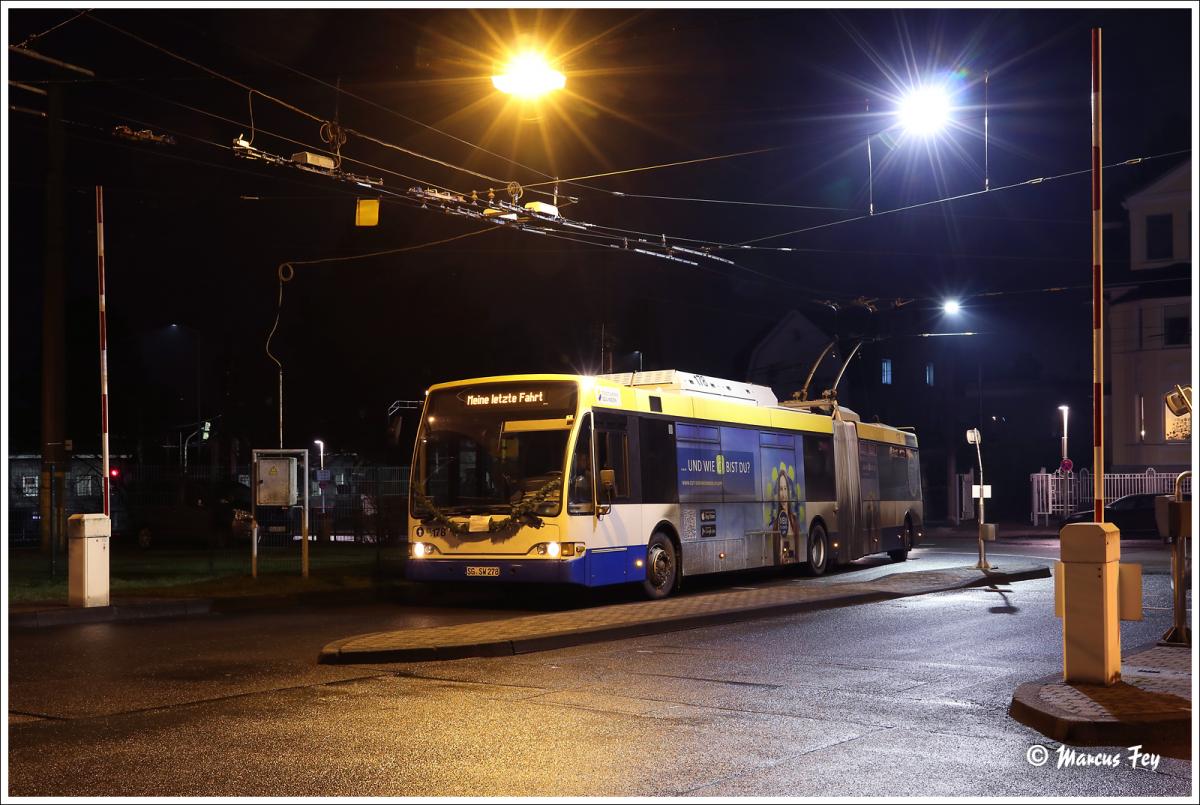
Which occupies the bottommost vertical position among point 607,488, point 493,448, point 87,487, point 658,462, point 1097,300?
point 87,487

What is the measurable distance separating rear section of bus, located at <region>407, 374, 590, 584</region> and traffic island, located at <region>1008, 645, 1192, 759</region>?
8427 millimetres

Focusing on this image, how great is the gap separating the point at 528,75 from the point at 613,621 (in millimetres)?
6520

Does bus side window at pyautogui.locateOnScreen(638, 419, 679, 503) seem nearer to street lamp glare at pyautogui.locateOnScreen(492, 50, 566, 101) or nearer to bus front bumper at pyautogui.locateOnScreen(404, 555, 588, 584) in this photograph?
bus front bumper at pyautogui.locateOnScreen(404, 555, 588, 584)

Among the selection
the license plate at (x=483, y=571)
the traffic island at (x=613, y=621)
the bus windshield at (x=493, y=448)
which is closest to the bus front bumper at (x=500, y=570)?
the license plate at (x=483, y=571)

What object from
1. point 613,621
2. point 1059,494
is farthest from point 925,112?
point 1059,494

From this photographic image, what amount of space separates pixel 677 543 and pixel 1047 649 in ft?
24.9

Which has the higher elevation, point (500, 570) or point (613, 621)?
point (500, 570)

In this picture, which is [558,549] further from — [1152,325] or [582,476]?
[1152,325]

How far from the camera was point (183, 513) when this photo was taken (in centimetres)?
3266

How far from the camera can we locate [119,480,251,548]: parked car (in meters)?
32.7

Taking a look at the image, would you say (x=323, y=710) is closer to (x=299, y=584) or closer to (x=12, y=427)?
(x=299, y=584)

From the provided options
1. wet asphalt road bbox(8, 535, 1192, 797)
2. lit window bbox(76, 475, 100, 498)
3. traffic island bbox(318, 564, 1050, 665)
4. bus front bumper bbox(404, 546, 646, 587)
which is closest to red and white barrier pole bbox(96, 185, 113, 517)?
wet asphalt road bbox(8, 535, 1192, 797)

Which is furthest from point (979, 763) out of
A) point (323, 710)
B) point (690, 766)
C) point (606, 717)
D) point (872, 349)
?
point (872, 349)

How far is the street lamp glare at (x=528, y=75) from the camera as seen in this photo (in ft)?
49.8
